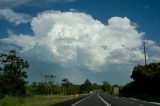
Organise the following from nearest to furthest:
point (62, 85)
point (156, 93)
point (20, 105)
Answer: point (20, 105)
point (156, 93)
point (62, 85)

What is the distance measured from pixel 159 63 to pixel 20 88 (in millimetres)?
30315

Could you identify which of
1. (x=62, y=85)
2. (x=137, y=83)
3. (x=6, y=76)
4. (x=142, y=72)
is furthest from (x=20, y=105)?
(x=62, y=85)

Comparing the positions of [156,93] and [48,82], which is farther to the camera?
[48,82]

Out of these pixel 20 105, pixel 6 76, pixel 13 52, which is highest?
pixel 13 52

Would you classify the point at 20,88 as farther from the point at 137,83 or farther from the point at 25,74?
the point at 137,83

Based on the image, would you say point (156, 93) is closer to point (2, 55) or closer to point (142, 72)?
point (142, 72)

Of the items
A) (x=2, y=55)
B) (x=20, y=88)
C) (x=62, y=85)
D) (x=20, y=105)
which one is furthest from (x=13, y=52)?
(x=62, y=85)

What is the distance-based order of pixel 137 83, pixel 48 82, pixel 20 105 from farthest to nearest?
pixel 48 82 < pixel 137 83 < pixel 20 105

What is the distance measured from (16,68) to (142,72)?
87.2 ft

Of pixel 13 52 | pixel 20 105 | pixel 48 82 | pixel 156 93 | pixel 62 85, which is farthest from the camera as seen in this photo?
pixel 62 85

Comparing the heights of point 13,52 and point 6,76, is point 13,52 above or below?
above

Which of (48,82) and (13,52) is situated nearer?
(13,52)

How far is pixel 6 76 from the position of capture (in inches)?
2992

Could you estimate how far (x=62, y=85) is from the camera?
19200 cm
